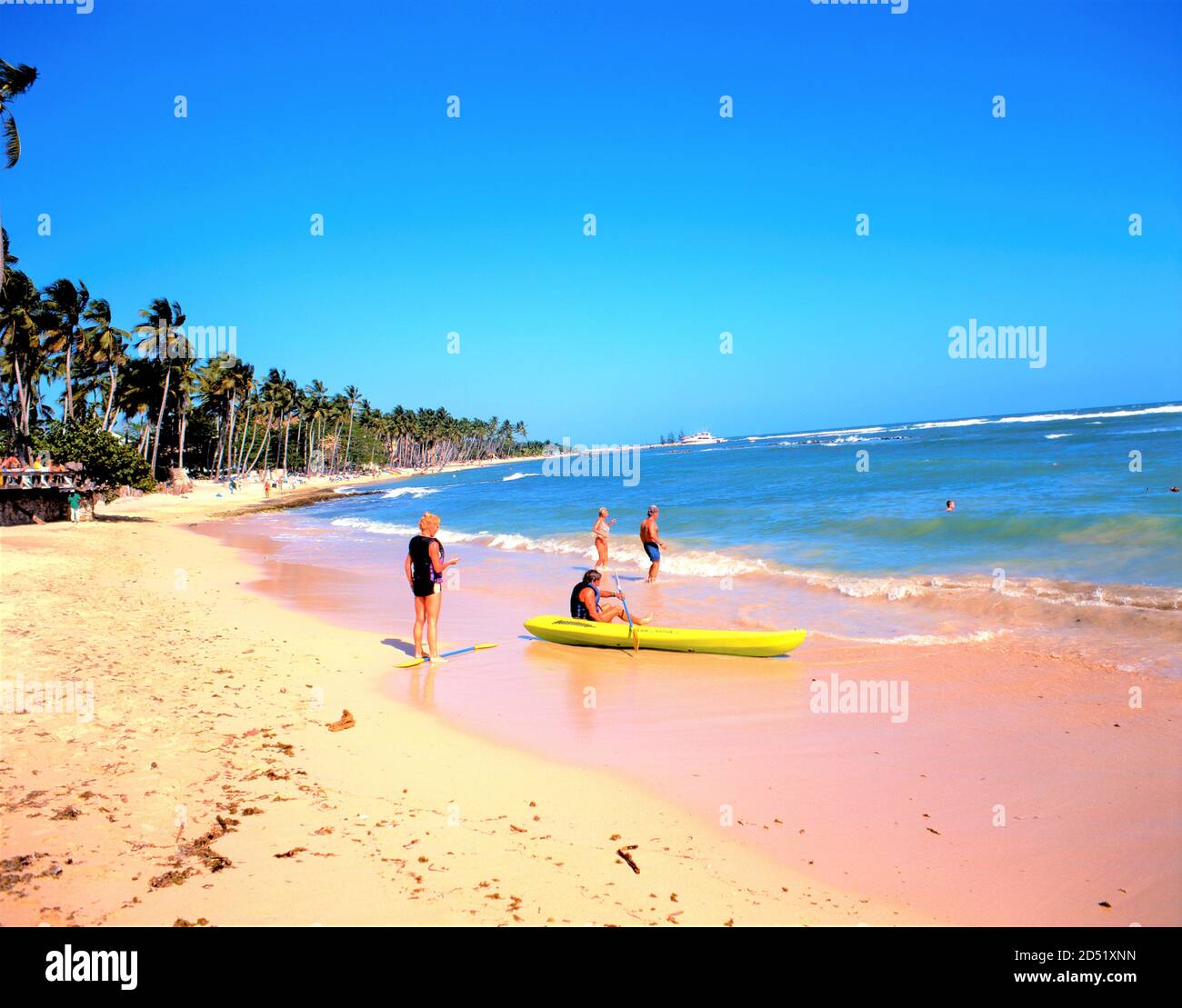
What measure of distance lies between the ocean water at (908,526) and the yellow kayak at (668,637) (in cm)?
464

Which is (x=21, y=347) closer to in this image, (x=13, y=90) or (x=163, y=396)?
(x=163, y=396)

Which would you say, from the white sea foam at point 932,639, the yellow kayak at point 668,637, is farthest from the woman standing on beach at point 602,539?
the white sea foam at point 932,639


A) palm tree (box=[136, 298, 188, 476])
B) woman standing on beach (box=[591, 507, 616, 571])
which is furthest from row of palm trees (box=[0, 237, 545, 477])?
woman standing on beach (box=[591, 507, 616, 571])

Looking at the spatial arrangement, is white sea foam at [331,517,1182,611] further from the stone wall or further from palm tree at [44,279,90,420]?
palm tree at [44,279,90,420]

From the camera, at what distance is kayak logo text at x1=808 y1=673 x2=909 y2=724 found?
23.5ft

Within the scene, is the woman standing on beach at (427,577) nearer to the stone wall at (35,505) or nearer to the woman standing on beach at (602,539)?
the woman standing on beach at (602,539)

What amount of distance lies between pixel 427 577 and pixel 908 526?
50.5ft

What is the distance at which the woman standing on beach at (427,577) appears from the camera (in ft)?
29.1

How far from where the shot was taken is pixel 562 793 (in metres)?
5.20

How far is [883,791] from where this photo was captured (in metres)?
5.30
